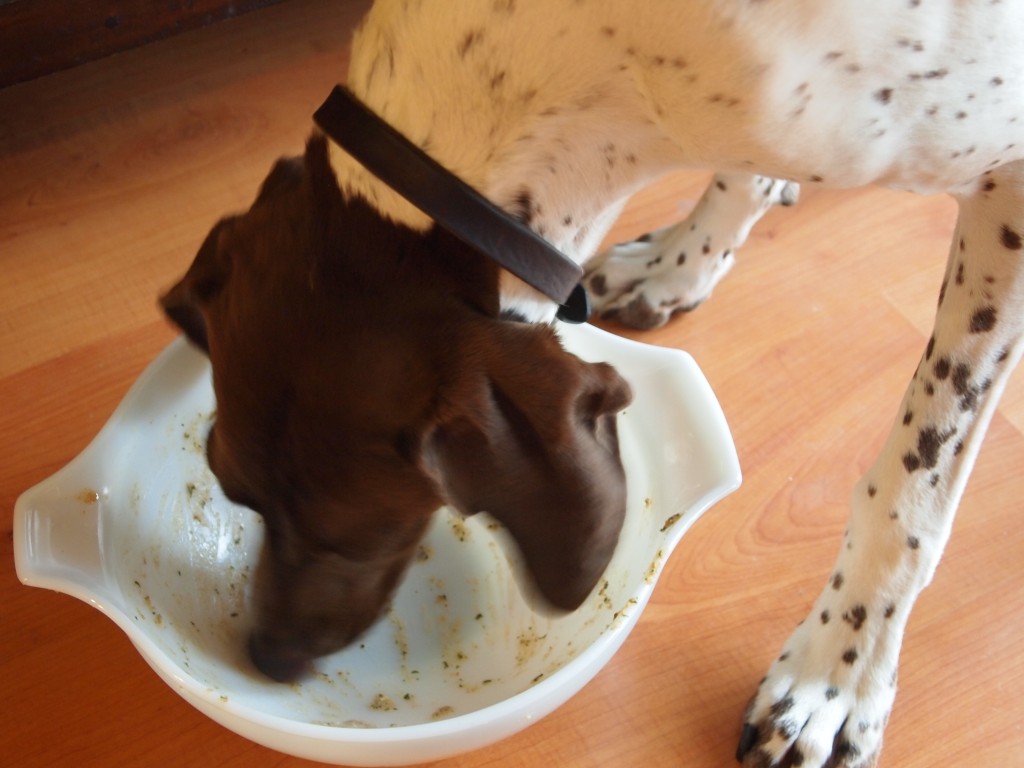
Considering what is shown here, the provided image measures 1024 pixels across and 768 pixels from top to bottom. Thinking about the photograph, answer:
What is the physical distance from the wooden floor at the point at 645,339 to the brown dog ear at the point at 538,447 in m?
0.34

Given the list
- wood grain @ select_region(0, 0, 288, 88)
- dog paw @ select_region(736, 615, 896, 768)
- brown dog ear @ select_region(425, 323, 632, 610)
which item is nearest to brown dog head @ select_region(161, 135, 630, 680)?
brown dog ear @ select_region(425, 323, 632, 610)

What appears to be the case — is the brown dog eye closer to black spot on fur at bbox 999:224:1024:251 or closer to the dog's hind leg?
black spot on fur at bbox 999:224:1024:251

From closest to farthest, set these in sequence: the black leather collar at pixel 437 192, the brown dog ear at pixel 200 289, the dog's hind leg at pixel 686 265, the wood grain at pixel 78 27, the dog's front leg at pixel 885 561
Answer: the black leather collar at pixel 437 192 → the brown dog ear at pixel 200 289 → the dog's front leg at pixel 885 561 → the dog's hind leg at pixel 686 265 → the wood grain at pixel 78 27

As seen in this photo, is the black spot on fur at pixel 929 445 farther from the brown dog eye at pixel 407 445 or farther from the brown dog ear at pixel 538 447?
the brown dog eye at pixel 407 445

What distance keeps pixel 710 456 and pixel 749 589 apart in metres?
0.29

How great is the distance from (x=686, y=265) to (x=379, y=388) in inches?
31.2

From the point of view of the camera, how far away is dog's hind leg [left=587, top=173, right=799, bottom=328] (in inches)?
54.7

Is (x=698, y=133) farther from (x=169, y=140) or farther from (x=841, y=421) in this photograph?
(x=169, y=140)

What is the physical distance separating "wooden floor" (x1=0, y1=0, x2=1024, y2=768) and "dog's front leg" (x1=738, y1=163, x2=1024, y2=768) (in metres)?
0.06

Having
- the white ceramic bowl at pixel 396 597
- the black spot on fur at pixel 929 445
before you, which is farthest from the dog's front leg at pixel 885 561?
the white ceramic bowl at pixel 396 597

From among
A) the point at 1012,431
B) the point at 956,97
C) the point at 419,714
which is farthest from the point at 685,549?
the point at 956,97

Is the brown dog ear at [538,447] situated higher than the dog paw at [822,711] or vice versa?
the brown dog ear at [538,447]

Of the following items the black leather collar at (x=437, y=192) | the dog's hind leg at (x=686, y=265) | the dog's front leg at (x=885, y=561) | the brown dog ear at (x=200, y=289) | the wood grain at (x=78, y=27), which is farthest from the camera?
the wood grain at (x=78, y=27)

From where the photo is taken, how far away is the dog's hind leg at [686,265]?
1389mm
